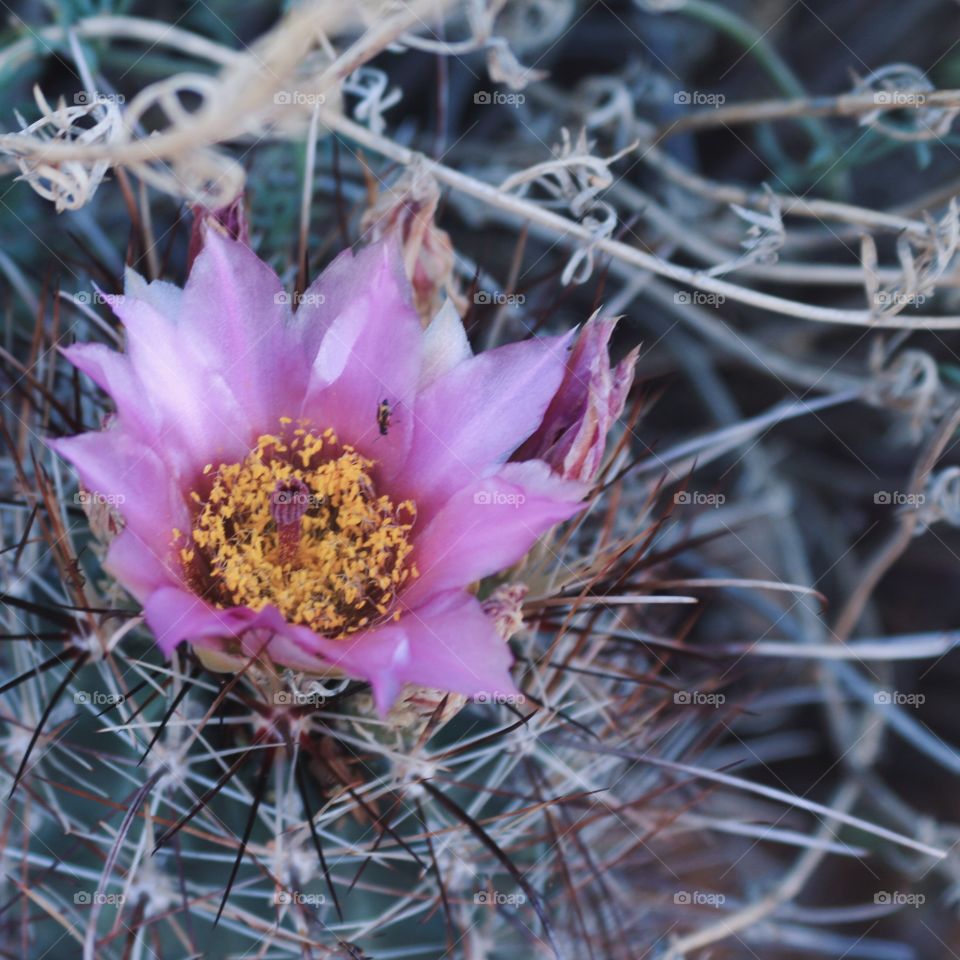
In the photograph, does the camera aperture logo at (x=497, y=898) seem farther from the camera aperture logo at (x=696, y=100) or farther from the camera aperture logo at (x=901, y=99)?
the camera aperture logo at (x=696, y=100)

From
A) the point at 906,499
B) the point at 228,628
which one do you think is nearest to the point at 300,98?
the point at 228,628

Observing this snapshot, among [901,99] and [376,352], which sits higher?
[901,99]

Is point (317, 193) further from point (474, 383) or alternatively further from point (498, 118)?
point (474, 383)

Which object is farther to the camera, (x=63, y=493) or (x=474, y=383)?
(x=63, y=493)

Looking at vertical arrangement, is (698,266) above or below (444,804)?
above

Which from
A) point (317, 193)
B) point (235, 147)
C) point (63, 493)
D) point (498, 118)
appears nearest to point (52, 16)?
point (235, 147)

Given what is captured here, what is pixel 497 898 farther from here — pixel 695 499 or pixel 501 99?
pixel 501 99

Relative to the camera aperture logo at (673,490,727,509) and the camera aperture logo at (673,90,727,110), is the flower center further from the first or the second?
the camera aperture logo at (673,90,727,110)
